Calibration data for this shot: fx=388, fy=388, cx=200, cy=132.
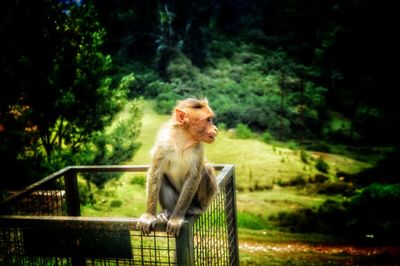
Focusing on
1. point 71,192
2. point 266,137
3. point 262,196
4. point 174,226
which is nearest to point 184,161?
point 174,226

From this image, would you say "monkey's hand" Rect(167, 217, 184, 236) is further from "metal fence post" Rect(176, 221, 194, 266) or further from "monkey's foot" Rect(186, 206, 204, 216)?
"monkey's foot" Rect(186, 206, 204, 216)

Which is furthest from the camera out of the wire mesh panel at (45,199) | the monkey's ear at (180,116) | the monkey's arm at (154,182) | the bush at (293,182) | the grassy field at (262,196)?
the bush at (293,182)

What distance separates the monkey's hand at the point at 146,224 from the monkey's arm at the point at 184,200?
131 mm

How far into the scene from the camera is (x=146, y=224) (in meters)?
2.66

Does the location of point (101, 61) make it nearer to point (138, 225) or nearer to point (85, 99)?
point (85, 99)

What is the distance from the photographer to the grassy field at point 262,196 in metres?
9.36

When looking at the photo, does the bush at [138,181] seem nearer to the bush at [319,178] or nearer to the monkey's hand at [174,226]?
the bush at [319,178]

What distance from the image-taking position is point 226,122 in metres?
23.7

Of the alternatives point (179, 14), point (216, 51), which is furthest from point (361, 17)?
point (179, 14)

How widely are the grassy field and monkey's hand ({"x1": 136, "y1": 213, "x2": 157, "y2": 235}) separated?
564 centimetres

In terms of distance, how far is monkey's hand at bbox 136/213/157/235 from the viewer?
8.50 ft

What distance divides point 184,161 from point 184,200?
419mm

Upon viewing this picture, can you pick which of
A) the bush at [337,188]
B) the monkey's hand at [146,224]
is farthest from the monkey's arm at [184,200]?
the bush at [337,188]

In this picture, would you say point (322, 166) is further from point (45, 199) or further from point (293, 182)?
point (45, 199)
